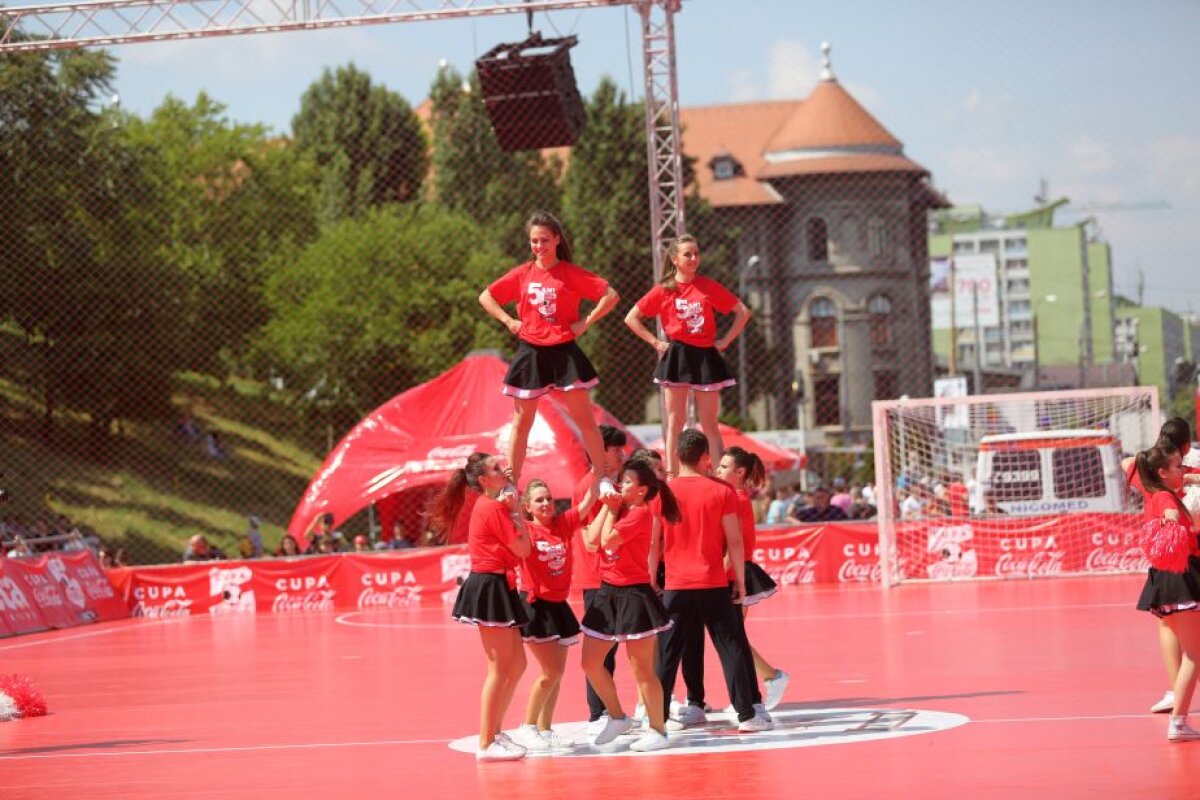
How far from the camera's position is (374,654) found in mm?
19125

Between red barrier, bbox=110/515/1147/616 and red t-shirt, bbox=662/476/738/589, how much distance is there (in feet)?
52.5

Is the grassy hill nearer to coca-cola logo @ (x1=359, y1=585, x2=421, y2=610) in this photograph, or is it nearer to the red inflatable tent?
the red inflatable tent

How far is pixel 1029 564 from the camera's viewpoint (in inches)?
1031

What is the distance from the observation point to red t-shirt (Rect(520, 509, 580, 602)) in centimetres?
1041

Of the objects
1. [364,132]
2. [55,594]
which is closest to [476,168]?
[364,132]

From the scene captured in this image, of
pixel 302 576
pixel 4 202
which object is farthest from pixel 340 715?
pixel 4 202

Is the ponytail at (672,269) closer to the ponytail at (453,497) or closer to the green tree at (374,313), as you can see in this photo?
the ponytail at (453,497)

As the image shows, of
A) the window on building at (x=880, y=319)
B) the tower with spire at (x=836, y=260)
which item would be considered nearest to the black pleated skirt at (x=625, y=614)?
the tower with spire at (x=836, y=260)

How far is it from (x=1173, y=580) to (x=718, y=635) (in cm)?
265

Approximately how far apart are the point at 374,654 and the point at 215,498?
29530 millimetres

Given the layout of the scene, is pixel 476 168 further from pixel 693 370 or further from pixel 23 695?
pixel 693 370

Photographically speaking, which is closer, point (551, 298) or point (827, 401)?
point (551, 298)

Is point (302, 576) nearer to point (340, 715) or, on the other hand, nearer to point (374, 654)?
point (374, 654)

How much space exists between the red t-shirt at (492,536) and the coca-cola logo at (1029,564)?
1713 centimetres
